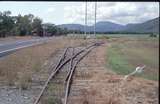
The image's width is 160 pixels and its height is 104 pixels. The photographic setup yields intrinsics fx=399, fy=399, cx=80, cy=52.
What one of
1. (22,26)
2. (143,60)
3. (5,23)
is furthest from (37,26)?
(143,60)

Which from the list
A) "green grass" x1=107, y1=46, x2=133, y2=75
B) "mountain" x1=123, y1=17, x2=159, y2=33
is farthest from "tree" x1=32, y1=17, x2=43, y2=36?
"mountain" x1=123, y1=17, x2=159, y2=33

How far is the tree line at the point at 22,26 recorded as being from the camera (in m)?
89.8

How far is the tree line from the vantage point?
294 ft

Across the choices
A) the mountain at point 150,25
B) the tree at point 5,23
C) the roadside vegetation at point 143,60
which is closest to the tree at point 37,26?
the tree at point 5,23

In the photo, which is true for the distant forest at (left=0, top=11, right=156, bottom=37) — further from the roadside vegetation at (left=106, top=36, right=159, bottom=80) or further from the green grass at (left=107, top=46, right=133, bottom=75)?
the green grass at (left=107, top=46, right=133, bottom=75)

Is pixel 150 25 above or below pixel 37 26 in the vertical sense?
above

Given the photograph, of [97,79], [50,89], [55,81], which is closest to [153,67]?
[97,79]

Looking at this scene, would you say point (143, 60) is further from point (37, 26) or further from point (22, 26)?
point (37, 26)

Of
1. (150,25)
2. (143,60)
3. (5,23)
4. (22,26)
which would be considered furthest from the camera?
(22,26)

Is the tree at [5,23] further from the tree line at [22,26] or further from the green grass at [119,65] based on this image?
the green grass at [119,65]

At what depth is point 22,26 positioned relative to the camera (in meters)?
111

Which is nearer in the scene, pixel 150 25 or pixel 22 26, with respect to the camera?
pixel 150 25

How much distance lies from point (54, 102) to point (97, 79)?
582 centimetres

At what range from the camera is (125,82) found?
1436 centimetres
